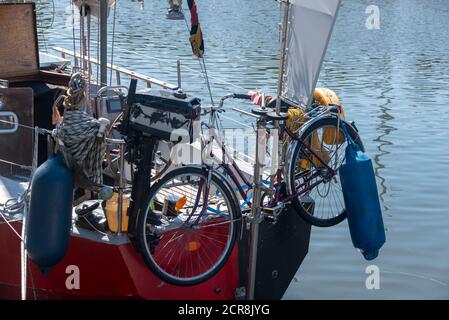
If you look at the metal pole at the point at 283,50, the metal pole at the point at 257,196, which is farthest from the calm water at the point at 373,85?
the metal pole at the point at 283,50

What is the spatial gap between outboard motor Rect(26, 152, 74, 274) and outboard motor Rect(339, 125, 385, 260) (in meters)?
2.27

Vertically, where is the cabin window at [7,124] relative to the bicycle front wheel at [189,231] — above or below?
above

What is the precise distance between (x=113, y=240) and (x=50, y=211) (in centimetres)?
59

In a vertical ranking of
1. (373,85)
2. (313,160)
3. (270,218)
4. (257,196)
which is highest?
(313,160)

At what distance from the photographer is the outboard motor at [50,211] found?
5223 millimetres

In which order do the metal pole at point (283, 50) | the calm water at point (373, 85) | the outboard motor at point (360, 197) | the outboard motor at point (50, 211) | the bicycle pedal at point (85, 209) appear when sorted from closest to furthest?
the outboard motor at point (50, 211) < the metal pole at point (283, 50) < the bicycle pedal at point (85, 209) < the outboard motor at point (360, 197) < the calm water at point (373, 85)

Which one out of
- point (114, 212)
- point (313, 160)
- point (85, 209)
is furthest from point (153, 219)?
point (313, 160)

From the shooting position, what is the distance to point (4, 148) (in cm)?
636

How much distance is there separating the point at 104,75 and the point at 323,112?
9.76 ft

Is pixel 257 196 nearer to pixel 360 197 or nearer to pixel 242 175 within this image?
pixel 242 175

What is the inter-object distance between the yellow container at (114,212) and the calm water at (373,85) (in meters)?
2.88

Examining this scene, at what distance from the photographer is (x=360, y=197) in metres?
5.84

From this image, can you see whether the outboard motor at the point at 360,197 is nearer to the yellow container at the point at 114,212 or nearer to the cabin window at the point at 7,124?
the yellow container at the point at 114,212

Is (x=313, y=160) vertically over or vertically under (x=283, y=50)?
under
